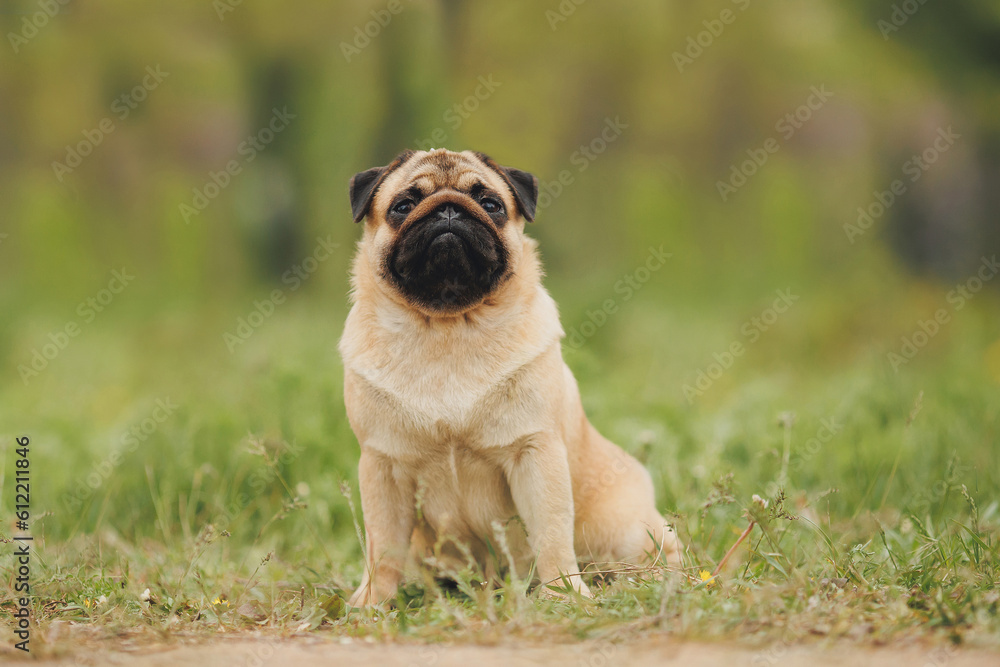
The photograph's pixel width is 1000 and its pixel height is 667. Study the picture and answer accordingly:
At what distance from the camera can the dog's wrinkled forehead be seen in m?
4.21

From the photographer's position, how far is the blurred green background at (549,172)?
941 centimetres

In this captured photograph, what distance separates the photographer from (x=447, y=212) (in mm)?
4000

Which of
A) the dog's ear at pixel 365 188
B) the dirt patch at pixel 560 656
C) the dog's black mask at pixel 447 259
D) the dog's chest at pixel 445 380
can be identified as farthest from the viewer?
the dog's ear at pixel 365 188

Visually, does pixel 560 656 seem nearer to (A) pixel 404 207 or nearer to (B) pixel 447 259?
(B) pixel 447 259

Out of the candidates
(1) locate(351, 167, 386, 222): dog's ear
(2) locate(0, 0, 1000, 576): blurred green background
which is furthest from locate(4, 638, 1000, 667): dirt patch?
(2) locate(0, 0, 1000, 576): blurred green background

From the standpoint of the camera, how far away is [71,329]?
9977 millimetres

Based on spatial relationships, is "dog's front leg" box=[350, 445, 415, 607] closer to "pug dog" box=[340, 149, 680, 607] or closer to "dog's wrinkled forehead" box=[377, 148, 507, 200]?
"pug dog" box=[340, 149, 680, 607]

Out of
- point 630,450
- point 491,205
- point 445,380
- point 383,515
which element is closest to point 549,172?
point 630,450

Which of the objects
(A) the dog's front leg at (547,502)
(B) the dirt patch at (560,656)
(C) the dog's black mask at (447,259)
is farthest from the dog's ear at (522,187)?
(B) the dirt patch at (560,656)

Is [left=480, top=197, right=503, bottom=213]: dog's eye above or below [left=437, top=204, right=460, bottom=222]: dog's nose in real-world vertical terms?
above

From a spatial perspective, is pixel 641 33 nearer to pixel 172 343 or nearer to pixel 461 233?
pixel 172 343

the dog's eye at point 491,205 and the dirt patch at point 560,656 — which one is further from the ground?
the dog's eye at point 491,205

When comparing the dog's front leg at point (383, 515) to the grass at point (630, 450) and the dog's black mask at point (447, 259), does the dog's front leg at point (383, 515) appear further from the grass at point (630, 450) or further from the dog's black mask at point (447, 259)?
the dog's black mask at point (447, 259)

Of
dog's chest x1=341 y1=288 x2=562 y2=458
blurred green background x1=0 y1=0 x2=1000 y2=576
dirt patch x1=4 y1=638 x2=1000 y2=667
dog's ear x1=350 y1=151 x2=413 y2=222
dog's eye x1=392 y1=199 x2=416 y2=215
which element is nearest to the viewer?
dirt patch x1=4 y1=638 x2=1000 y2=667
